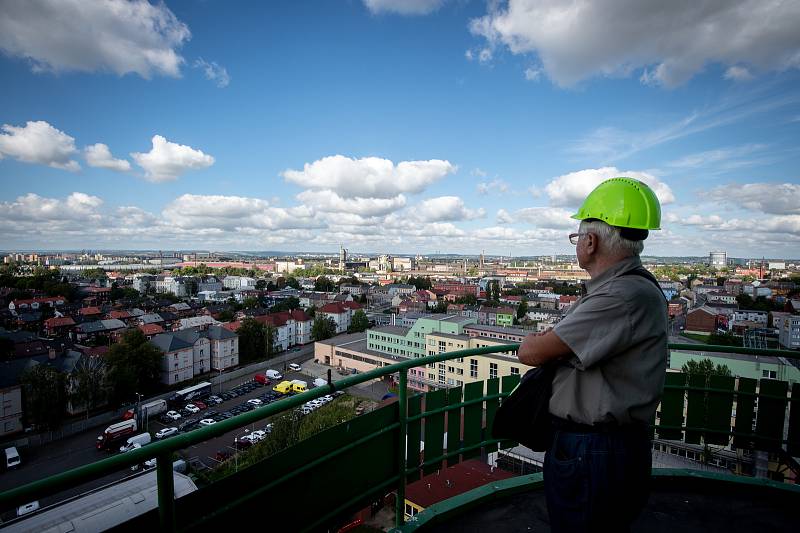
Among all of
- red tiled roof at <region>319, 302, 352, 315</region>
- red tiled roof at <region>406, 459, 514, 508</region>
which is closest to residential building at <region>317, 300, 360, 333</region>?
red tiled roof at <region>319, 302, 352, 315</region>

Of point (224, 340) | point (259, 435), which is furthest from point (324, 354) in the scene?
point (259, 435)

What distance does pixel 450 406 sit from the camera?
2.43m

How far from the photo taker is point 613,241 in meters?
1.32

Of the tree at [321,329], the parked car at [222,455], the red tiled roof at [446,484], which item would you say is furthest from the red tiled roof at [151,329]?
the red tiled roof at [446,484]

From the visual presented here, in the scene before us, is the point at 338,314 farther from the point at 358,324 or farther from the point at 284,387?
the point at 284,387

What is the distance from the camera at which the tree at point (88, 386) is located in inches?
690

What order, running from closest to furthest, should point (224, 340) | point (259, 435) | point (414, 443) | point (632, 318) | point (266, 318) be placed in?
point (632, 318) → point (414, 443) → point (259, 435) → point (224, 340) → point (266, 318)

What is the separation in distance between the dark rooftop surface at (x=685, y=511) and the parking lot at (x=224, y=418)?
10215 millimetres

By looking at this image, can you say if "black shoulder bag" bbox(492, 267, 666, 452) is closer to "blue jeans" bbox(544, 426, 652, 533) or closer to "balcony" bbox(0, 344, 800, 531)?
"blue jeans" bbox(544, 426, 652, 533)

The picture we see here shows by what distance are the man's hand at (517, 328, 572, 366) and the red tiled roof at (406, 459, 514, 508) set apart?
2.48m

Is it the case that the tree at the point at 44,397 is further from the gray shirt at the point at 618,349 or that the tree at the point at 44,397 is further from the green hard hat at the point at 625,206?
the green hard hat at the point at 625,206

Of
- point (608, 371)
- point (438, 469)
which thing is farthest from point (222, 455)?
point (608, 371)

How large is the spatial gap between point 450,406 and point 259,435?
1414 cm

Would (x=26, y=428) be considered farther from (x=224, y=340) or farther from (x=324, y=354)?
(x=324, y=354)
